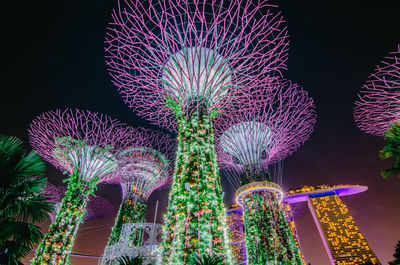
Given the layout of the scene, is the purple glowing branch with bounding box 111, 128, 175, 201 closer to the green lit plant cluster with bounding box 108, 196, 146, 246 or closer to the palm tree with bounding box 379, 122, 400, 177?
the green lit plant cluster with bounding box 108, 196, 146, 246

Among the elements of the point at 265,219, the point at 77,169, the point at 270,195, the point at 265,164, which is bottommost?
the point at 265,219

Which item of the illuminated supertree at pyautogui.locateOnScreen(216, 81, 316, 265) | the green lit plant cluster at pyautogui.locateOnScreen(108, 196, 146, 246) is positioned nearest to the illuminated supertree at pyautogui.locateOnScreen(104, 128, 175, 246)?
the green lit plant cluster at pyautogui.locateOnScreen(108, 196, 146, 246)

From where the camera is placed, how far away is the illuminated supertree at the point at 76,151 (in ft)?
50.0

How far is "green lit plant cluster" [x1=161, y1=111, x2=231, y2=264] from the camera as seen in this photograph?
785cm

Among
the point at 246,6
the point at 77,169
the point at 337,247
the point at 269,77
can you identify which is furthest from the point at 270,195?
the point at 337,247

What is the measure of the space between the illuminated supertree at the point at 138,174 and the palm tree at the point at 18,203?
1406 centimetres

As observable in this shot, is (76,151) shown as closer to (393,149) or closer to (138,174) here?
(138,174)

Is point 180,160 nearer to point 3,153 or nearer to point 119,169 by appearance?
point 3,153

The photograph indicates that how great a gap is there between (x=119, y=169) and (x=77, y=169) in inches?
159

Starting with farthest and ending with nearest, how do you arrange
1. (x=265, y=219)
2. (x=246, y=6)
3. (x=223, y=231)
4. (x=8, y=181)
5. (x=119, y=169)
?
(x=119, y=169) < (x=265, y=219) < (x=246, y=6) < (x=223, y=231) < (x=8, y=181)

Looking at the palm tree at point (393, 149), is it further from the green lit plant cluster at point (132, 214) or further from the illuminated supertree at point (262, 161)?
the green lit plant cluster at point (132, 214)

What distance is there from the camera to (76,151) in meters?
17.2

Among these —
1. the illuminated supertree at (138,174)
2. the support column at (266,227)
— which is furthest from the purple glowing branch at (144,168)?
the support column at (266,227)

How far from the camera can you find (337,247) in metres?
54.1
